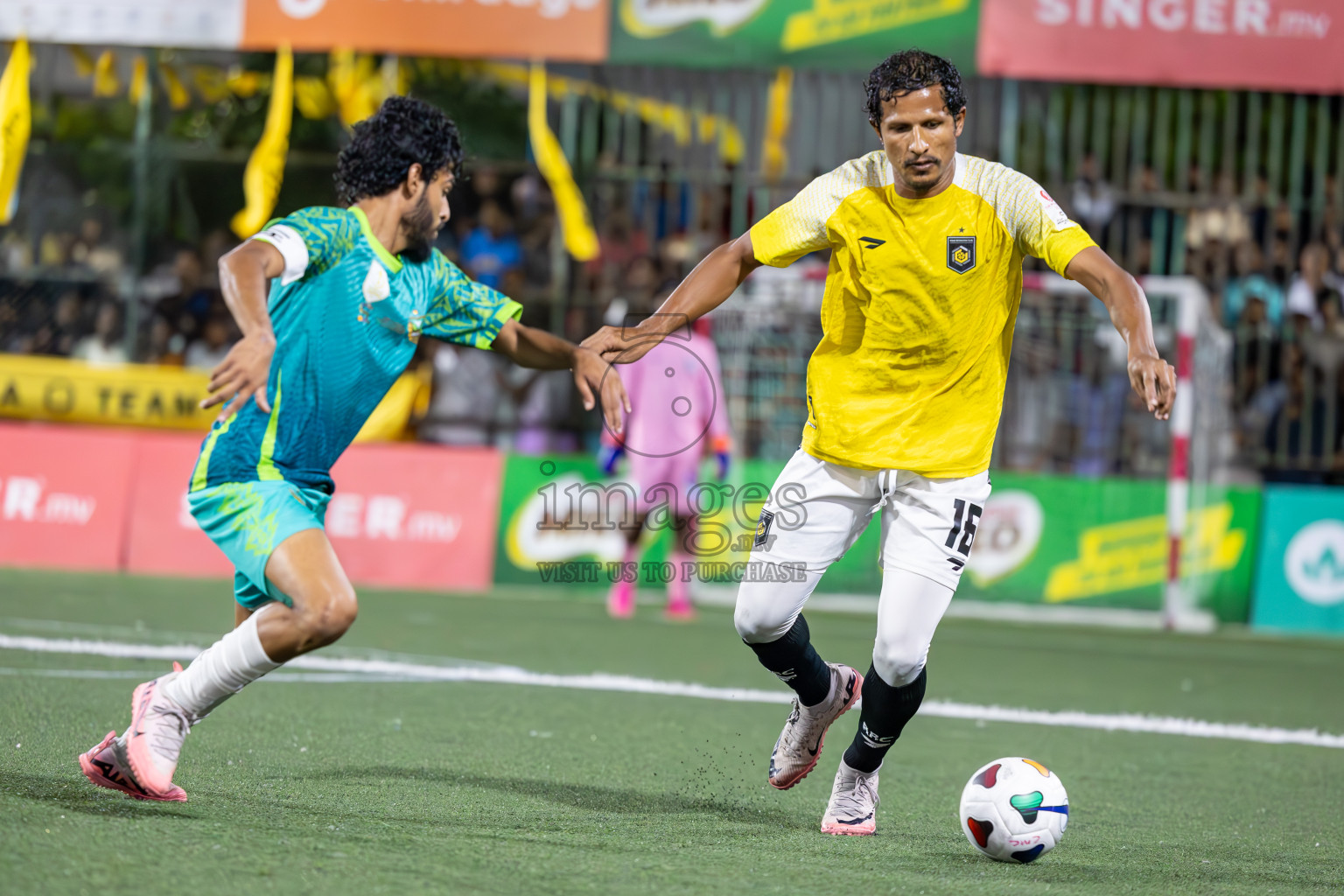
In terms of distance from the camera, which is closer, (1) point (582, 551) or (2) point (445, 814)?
(2) point (445, 814)

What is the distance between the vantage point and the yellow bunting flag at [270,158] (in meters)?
13.6

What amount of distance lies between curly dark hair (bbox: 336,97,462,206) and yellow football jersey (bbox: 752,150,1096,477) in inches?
42.5

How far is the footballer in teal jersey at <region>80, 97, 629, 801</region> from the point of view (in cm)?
454

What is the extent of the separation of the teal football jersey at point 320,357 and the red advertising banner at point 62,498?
28.9 ft

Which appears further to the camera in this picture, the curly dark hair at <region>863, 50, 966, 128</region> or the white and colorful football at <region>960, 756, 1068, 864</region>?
the curly dark hair at <region>863, 50, 966, 128</region>

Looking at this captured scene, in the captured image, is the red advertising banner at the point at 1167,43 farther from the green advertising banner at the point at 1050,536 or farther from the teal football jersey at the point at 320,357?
the teal football jersey at the point at 320,357

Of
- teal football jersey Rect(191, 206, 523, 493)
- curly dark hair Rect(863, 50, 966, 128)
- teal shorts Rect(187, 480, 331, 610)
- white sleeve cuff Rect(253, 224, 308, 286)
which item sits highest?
curly dark hair Rect(863, 50, 966, 128)

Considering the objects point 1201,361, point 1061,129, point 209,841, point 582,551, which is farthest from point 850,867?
point 1061,129

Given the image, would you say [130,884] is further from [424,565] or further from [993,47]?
[993,47]

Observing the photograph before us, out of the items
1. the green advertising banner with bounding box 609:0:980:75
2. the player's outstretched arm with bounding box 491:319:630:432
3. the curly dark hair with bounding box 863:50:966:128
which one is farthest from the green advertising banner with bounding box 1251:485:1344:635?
the player's outstretched arm with bounding box 491:319:630:432

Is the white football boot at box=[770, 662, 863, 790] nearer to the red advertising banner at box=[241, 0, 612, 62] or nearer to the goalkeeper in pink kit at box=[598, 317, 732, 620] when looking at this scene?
the goalkeeper in pink kit at box=[598, 317, 732, 620]

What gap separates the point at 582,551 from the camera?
520 inches

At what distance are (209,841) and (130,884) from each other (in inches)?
19.1

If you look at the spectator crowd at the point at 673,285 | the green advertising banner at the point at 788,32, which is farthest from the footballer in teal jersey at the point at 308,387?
the green advertising banner at the point at 788,32
